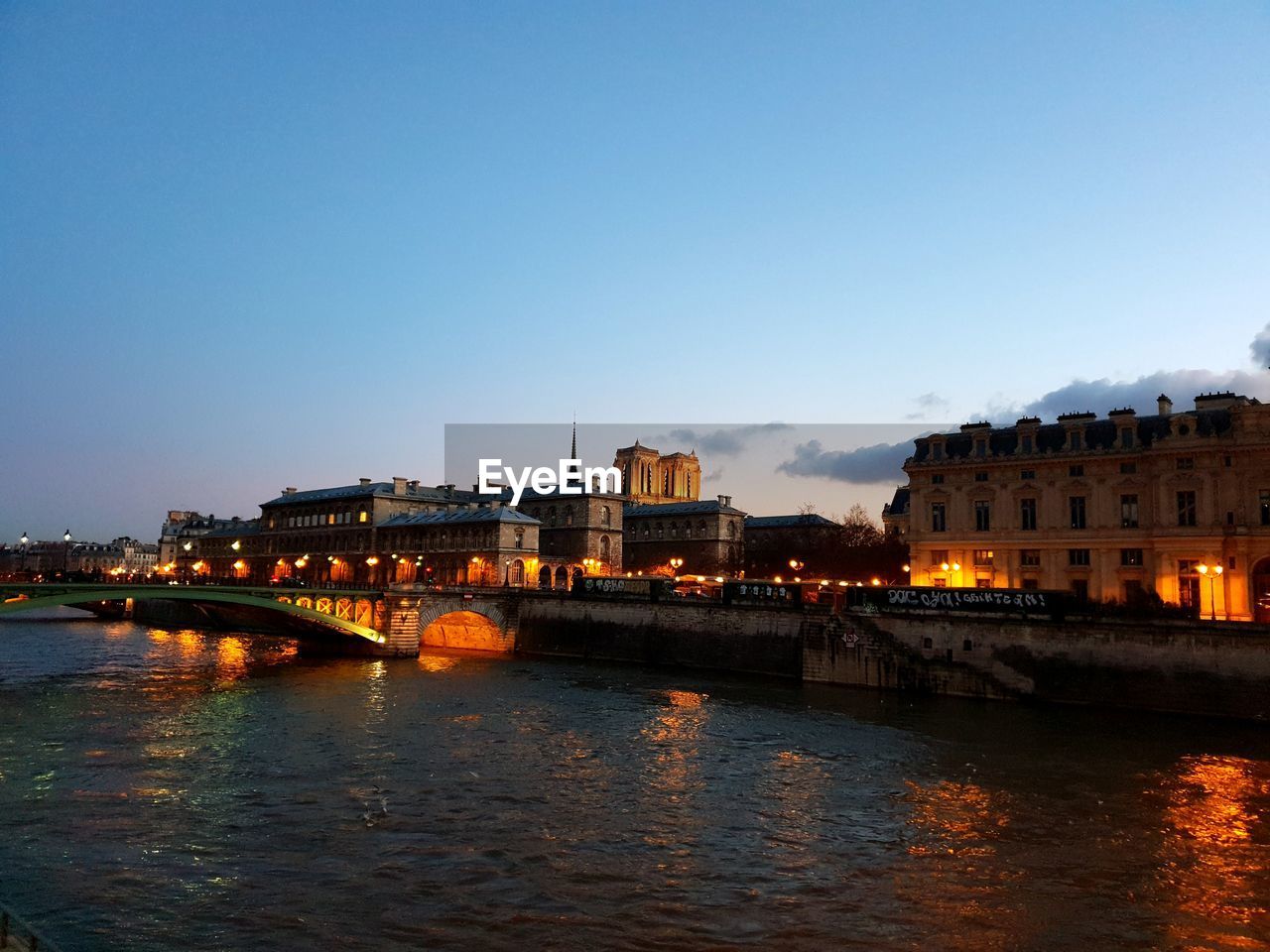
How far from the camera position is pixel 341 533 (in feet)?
372

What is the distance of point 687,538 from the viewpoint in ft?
395

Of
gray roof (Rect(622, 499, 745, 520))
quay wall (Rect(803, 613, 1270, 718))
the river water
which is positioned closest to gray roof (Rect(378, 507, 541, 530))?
gray roof (Rect(622, 499, 745, 520))

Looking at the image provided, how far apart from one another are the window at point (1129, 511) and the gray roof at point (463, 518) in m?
57.4

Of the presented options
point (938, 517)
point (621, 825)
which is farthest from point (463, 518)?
point (621, 825)

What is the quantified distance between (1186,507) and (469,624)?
162 ft

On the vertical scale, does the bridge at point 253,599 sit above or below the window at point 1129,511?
below

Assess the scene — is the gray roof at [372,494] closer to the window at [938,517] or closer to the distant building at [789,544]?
the distant building at [789,544]

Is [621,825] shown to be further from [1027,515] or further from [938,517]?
[938,517]

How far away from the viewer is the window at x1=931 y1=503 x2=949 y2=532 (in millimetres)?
62906

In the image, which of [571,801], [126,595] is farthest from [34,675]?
[571,801]

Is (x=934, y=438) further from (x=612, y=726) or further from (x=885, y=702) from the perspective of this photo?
(x=612, y=726)

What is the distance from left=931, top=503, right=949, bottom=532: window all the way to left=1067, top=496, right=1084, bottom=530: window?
27.1 ft

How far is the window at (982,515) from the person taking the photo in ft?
199

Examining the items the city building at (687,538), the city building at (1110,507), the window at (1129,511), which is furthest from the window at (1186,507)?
the city building at (687,538)
